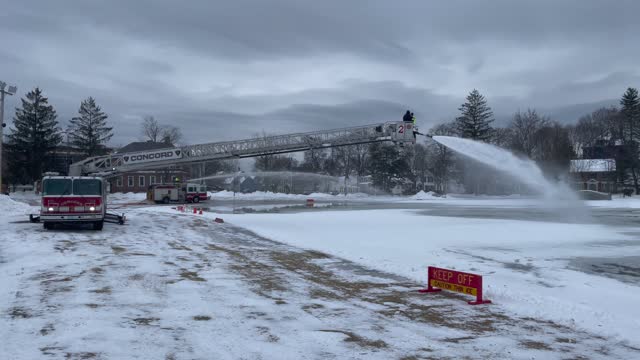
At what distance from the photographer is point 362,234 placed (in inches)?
899

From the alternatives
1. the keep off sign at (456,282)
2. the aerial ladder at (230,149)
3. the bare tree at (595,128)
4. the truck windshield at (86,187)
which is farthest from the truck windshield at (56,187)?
the bare tree at (595,128)

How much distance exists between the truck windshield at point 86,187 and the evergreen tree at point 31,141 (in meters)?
69.2

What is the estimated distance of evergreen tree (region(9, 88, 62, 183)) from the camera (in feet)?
275

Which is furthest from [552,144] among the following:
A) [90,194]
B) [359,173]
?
[90,194]

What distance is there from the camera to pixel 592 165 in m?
92.6

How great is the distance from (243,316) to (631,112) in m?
98.1

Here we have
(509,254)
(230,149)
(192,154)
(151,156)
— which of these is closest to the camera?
(509,254)

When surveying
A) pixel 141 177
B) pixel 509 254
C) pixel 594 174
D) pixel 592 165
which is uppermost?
pixel 592 165

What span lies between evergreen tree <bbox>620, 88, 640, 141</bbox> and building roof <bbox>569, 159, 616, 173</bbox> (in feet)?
18.8

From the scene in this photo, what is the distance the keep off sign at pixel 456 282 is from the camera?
A: 10.2 m

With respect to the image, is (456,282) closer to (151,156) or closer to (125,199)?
(151,156)

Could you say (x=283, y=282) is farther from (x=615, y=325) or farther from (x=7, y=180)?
(x=7, y=180)

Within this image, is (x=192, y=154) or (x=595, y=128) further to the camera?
(x=595, y=128)

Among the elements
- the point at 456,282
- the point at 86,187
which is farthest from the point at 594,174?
the point at 456,282
